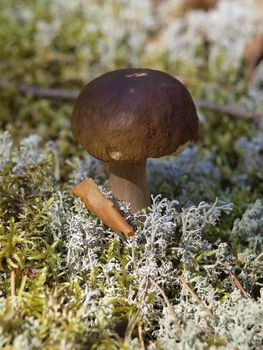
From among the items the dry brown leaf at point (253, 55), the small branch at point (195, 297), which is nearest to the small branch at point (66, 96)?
the dry brown leaf at point (253, 55)

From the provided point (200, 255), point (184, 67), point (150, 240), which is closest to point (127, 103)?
point (150, 240)

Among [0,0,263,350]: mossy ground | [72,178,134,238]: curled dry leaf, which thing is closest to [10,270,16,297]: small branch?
[0,0,263,350]: mossy ground

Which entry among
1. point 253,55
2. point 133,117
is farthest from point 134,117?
point 253,55

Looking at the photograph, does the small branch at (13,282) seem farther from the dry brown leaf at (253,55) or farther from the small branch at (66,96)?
the dry brown leaf at (253,55)

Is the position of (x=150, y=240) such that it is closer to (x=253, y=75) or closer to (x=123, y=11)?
(x=253, y=75)

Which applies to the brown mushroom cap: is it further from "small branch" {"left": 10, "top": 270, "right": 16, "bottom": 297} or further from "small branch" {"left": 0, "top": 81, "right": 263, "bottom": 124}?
"small branch" {"left": 0, "top": 81, "right": 263, "bottom": 124}
